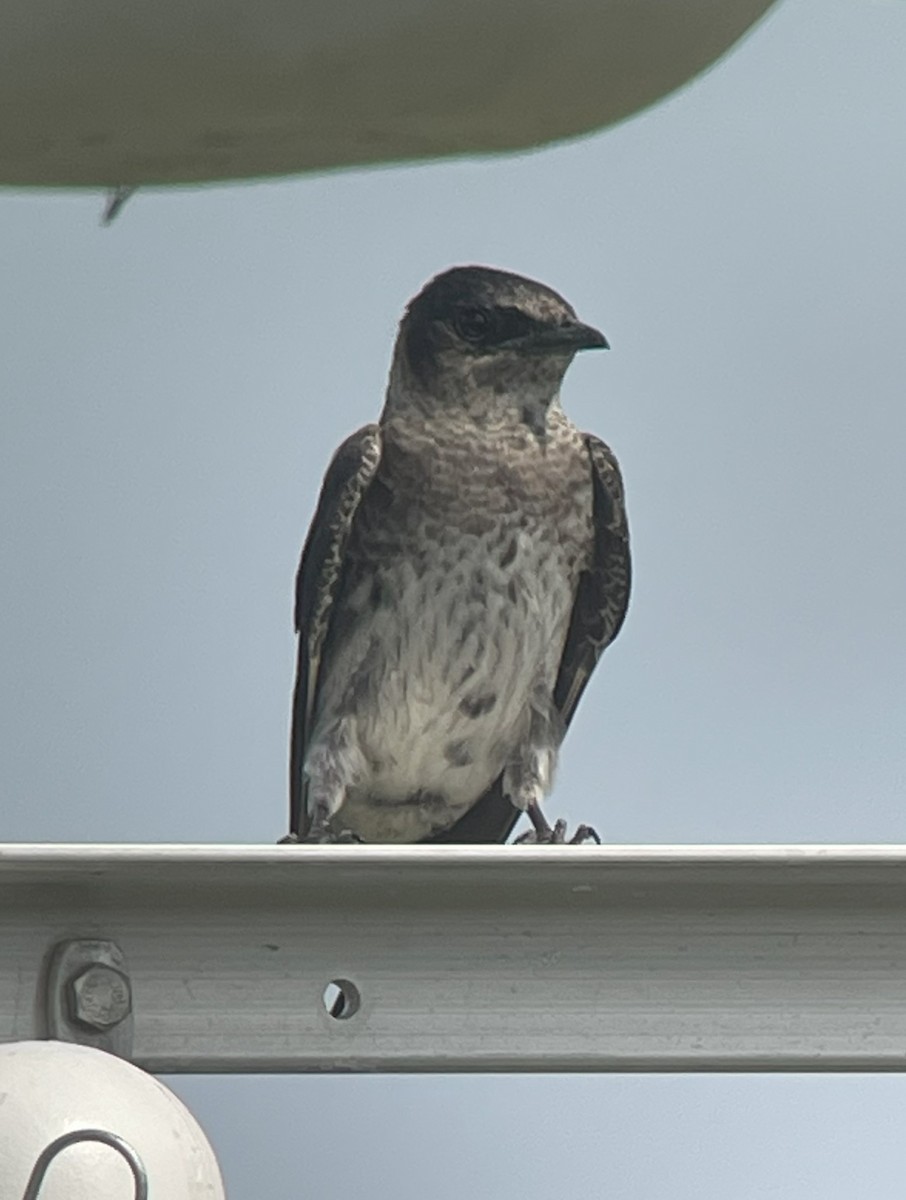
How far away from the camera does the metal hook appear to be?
87 cm

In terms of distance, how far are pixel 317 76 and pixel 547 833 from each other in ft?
8.55

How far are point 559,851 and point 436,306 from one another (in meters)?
2.03

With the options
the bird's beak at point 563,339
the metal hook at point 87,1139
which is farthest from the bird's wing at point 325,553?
the metal hook at point 87,1139

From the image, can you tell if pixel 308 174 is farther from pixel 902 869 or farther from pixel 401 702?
pixel 401 702

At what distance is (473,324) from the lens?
3.21 metres

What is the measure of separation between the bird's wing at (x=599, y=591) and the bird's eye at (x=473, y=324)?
27 cm

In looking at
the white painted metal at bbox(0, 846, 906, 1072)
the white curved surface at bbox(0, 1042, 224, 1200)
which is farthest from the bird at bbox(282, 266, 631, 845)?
the white curved surface at bbox(0, 1042, 224, 1200)

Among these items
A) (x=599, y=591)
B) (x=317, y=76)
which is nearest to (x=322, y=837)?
(x=599, y=591)

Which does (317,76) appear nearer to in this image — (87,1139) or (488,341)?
(87,1139)

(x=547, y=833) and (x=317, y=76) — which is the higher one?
(x=317, y=76)

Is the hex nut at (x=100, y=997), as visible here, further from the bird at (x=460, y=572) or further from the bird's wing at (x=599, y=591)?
the bird's wing at (x=599, y=591)

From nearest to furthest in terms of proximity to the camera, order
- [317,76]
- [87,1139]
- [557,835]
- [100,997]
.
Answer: [317,76] → [87,1139] → [100,997] → [557,835]

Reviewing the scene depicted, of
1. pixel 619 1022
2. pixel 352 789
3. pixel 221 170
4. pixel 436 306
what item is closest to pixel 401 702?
pixel 352 789

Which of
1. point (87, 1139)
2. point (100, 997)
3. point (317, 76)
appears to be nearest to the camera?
point (317, 76)
